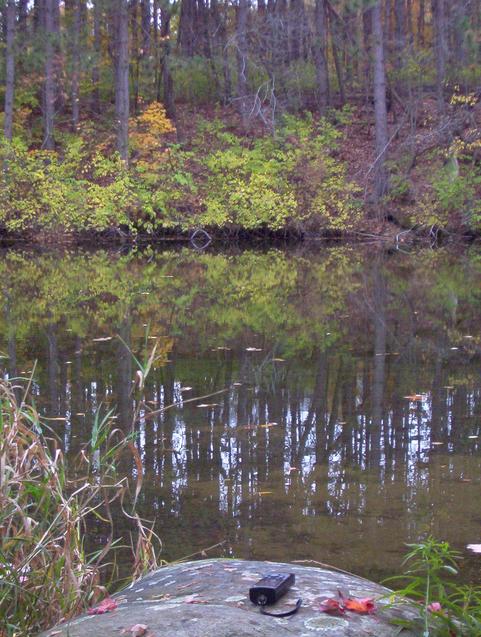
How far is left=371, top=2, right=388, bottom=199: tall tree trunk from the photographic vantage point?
25.8 m

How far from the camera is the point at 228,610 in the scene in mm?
2330

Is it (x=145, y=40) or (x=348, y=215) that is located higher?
(x=145, y=40)

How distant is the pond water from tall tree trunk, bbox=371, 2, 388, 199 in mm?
10107

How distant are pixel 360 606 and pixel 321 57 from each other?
30.8 meters

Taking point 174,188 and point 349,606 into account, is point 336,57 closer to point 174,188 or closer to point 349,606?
point 174,188

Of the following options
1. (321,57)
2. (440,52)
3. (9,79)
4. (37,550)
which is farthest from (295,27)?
(37,550)

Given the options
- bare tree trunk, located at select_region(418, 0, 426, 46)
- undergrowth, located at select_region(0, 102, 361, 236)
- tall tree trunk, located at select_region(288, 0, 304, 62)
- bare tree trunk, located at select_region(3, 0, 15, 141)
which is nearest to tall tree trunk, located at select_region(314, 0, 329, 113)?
tall tree trunk, located at select_region(288, 0, 304, 62)

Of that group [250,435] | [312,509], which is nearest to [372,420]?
[250,435]

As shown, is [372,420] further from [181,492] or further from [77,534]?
[77,534]

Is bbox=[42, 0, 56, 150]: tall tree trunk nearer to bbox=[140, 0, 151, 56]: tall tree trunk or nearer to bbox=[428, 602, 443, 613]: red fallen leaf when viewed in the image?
bbox=[140, 0, 151, 56]: tall tree trunk

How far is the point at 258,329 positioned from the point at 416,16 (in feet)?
112

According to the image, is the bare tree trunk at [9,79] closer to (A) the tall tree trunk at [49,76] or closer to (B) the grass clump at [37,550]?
(A) the tall tree trunk at [49,76]

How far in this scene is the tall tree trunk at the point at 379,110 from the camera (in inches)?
1015

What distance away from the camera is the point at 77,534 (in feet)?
11.4
